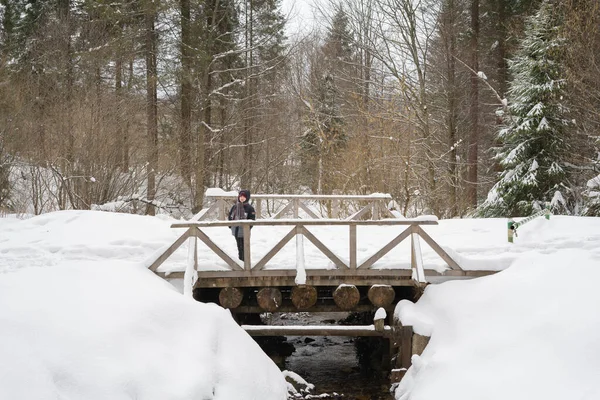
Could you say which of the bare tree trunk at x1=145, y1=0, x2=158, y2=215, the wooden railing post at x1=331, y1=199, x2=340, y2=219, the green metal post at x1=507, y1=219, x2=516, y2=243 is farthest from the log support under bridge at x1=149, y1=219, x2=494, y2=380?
the wooden railing post at x1=331, y1=199, x2=340, y2=219

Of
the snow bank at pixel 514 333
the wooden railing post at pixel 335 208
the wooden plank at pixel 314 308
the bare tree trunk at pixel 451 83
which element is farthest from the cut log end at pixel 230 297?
the bare tree trunk at pixel 451 83

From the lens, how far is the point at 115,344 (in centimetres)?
472

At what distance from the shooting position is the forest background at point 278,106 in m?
14.6

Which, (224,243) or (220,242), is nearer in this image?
(224,243)

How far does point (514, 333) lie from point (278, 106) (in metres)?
21.2

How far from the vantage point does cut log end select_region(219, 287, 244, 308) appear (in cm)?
804

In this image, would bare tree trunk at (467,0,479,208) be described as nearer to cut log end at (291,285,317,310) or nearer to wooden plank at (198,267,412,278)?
wooden plank at (198,267,412,278)

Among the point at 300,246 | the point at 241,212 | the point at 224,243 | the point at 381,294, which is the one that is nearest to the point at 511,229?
the point at 381,294

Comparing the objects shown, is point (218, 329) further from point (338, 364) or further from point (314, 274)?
point (338, 364)

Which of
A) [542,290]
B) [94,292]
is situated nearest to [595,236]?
[542,290]

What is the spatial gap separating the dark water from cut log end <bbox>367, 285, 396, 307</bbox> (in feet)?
4.18

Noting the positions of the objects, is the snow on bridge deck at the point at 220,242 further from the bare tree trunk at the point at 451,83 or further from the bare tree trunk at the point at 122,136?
the bare tree trunk at the point at 451,83

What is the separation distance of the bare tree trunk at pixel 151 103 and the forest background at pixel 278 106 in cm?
7

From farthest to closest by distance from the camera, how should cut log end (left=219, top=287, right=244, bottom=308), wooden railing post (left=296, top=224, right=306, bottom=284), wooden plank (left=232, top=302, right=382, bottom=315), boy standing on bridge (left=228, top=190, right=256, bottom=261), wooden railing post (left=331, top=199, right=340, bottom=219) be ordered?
wooden railing post (left=331, top=199, right=340, bottom=219) → boy standing on bridge (left=228, top=190, right=256, bottom=261) → wooden plank (left=232, top=302, right=382, bottom=315) → cut log end (left=219, top=287, right=244, bottom=308) → wooden railing post (left=296, top=224, right=306, bottom=284)
